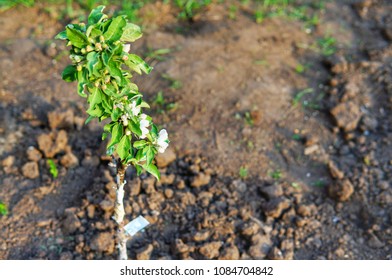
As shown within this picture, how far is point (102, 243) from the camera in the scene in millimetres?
3396

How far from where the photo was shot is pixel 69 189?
376cm

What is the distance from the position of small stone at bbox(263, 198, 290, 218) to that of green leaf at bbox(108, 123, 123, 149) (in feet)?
5.12

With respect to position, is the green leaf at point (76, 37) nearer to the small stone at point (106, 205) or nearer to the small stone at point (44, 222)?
the small stone at point (106, 205)

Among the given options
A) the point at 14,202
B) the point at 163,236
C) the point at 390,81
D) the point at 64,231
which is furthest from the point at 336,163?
the point at 14,202

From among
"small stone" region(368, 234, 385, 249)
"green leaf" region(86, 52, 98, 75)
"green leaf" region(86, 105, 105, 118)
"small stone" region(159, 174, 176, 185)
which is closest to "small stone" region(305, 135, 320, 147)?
"small stone" region(368, 234, 385, 249)

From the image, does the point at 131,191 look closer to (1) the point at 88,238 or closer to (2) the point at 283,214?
(1) the point at 88,238

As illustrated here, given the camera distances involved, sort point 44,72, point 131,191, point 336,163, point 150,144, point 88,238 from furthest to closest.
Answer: point 44,72
point 336,163
point 131,191
point 88,238
point 150,144

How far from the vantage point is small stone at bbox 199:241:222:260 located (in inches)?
135

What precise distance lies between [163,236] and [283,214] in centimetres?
87

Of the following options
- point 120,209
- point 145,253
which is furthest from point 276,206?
point 120,209

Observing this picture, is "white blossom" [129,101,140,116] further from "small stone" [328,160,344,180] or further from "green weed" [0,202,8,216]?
"small stone" [328,160,344,180]

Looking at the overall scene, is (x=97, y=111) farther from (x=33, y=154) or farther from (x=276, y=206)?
(x=276, y=206)

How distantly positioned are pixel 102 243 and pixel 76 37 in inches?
63.8

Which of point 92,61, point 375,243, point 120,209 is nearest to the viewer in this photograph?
point 92,61
